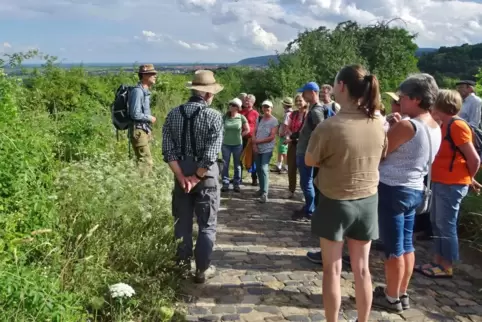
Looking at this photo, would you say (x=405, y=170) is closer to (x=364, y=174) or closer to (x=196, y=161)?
(x=364, y=174)

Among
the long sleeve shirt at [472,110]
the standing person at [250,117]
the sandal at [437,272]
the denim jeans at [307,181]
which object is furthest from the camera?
the standing person at [250,117]

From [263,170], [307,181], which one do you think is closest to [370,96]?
[307,181]

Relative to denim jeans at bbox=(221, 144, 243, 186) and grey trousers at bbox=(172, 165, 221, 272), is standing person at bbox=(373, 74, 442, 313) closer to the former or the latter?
grey trousers at bbox=(172, 165, 221, 272)

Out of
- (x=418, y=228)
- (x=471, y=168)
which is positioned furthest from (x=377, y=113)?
(x=418, y=228)

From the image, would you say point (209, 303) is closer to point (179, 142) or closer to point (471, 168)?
point (179, 142)

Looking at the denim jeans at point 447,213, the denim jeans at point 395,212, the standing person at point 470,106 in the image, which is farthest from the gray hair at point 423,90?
the standing person at point 470,106

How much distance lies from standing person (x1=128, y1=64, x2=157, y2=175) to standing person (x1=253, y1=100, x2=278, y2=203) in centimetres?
182

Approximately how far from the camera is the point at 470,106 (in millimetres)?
7176

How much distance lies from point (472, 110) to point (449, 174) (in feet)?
10.5

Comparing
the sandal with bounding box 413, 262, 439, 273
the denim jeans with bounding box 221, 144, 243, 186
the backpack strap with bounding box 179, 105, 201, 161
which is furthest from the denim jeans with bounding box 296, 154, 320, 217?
the backpack strap with bounding box 179, 105, 201, 161

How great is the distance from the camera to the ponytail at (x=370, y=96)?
314 cm

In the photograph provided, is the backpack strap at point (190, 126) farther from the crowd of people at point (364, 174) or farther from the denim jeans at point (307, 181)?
the denim jeans at point (307, 181)

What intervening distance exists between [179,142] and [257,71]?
2442cm

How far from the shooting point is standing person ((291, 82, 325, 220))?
567 centimetres
